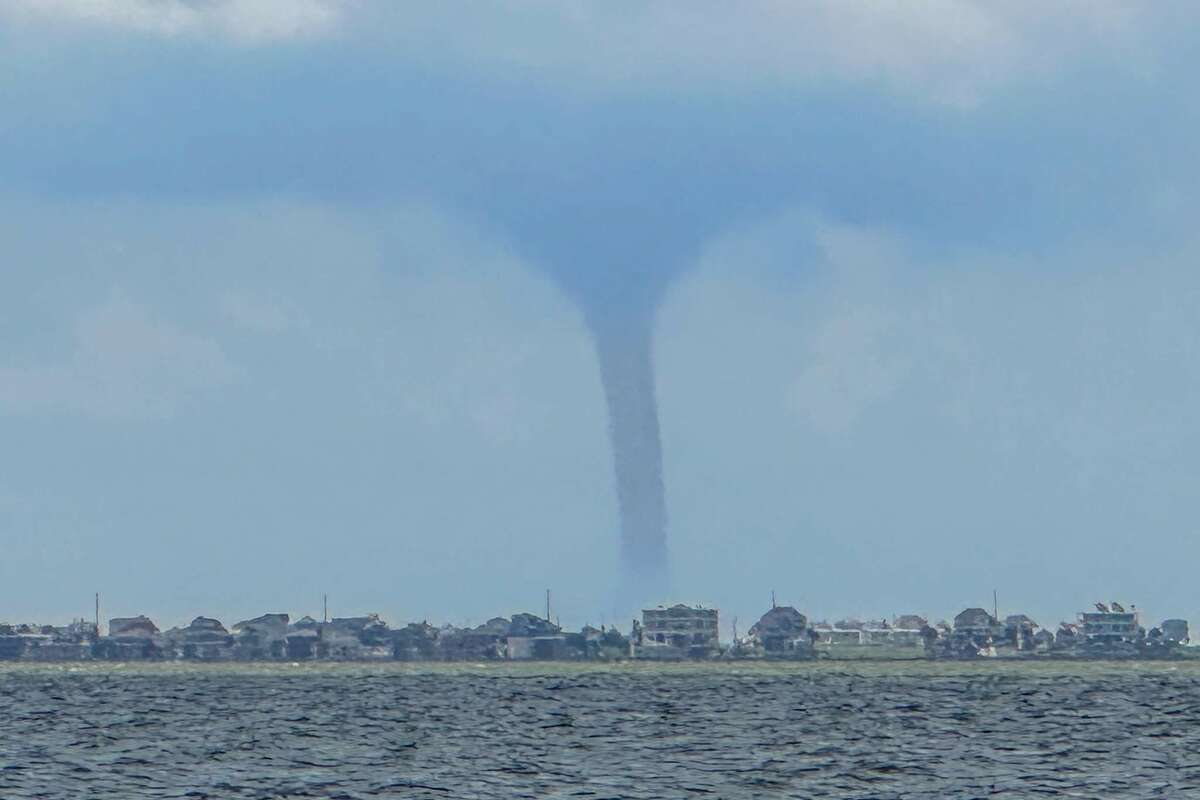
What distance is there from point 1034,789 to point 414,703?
11228 cm

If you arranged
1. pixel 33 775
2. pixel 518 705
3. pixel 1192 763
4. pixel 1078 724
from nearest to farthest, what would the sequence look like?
pixel 33 775, pixel 1192 763, pixel 1078 724, pixel 518 705

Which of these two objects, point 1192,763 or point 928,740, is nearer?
point 1192,763

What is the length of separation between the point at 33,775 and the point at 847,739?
164ft

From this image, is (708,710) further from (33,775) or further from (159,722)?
(33,775)

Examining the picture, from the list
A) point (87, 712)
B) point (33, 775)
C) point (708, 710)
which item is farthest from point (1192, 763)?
point (87, 712)

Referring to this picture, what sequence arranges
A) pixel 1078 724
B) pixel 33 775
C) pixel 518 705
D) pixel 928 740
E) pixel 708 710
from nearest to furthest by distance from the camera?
pixel 33 775 → pixel 928 740 → pixel 1078 724 → pixel 708 710 → pixel 518 705

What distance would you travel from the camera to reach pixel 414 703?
179 meters

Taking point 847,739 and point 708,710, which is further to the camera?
point 708,710

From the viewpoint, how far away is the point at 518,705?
167 m

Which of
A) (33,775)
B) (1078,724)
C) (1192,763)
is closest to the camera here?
(33,775)

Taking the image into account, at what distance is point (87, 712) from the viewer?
153750 mm

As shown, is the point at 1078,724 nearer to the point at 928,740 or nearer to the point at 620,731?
the point at 928,740

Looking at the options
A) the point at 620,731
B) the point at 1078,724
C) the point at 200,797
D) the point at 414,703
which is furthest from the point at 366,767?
the point at 414,703

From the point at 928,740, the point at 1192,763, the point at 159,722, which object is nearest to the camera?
the point at 1192,763
